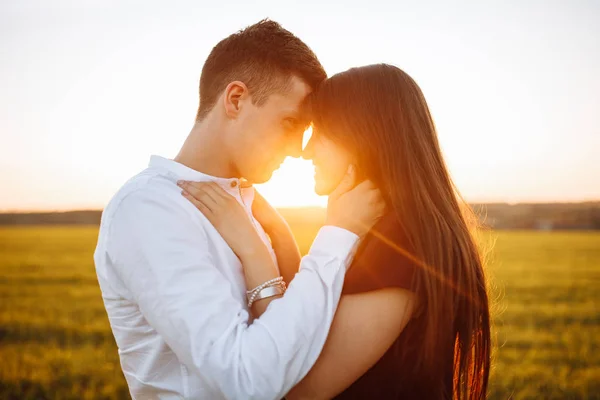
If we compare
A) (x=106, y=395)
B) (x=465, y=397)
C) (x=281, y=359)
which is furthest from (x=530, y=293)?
(x=281, y=359)

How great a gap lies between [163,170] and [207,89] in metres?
0.65

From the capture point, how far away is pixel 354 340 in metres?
2.22

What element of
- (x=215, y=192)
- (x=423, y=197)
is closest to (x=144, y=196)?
(x=215, y=192)

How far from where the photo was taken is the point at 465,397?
9.21 ft

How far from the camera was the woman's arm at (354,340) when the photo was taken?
2.22 meters

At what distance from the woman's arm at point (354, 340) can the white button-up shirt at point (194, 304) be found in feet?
0.31

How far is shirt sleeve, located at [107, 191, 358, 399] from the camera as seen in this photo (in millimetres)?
2010

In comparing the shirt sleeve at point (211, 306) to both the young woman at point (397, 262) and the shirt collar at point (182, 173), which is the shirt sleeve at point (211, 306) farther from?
the shirt collar at point (182, 173)

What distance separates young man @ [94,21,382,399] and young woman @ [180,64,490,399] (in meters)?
0.12

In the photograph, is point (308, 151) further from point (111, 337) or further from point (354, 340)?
point (111, 337)

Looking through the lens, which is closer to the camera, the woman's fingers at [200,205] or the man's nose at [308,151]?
the woman's fingers at [200,205]

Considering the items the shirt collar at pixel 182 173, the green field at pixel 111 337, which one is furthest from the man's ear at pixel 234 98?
the green field at pixel 111 337

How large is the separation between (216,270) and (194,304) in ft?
0.56

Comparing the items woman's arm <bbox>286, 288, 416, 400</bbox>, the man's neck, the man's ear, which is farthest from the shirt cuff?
the man's ear
